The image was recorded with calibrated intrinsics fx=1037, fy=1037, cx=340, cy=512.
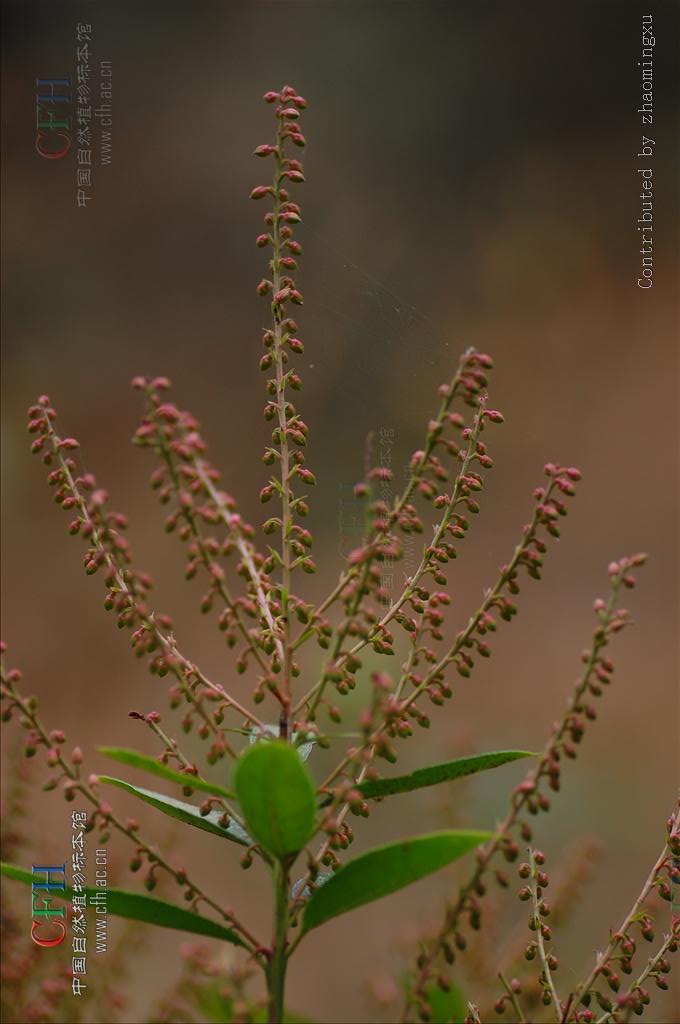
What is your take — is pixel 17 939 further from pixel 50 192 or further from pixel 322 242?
pixel 50 192

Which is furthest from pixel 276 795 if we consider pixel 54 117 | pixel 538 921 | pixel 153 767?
pixel 54 117

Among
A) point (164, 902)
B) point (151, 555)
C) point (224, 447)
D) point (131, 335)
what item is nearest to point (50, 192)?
point (131, 335)

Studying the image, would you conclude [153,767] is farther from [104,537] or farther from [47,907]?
[47,907]

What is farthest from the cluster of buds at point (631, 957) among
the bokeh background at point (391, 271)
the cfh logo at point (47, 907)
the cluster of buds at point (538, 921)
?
the bokeh background at point (391, 271)

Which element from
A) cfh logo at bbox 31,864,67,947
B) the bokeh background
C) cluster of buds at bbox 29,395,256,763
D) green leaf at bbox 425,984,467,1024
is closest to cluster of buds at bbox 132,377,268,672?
cluster of buds at bbox 29,395,256,763

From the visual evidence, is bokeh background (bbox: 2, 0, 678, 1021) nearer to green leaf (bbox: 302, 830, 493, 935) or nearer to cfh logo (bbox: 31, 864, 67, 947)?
cfh logo (bbox: 31, 864, 67, 947)
